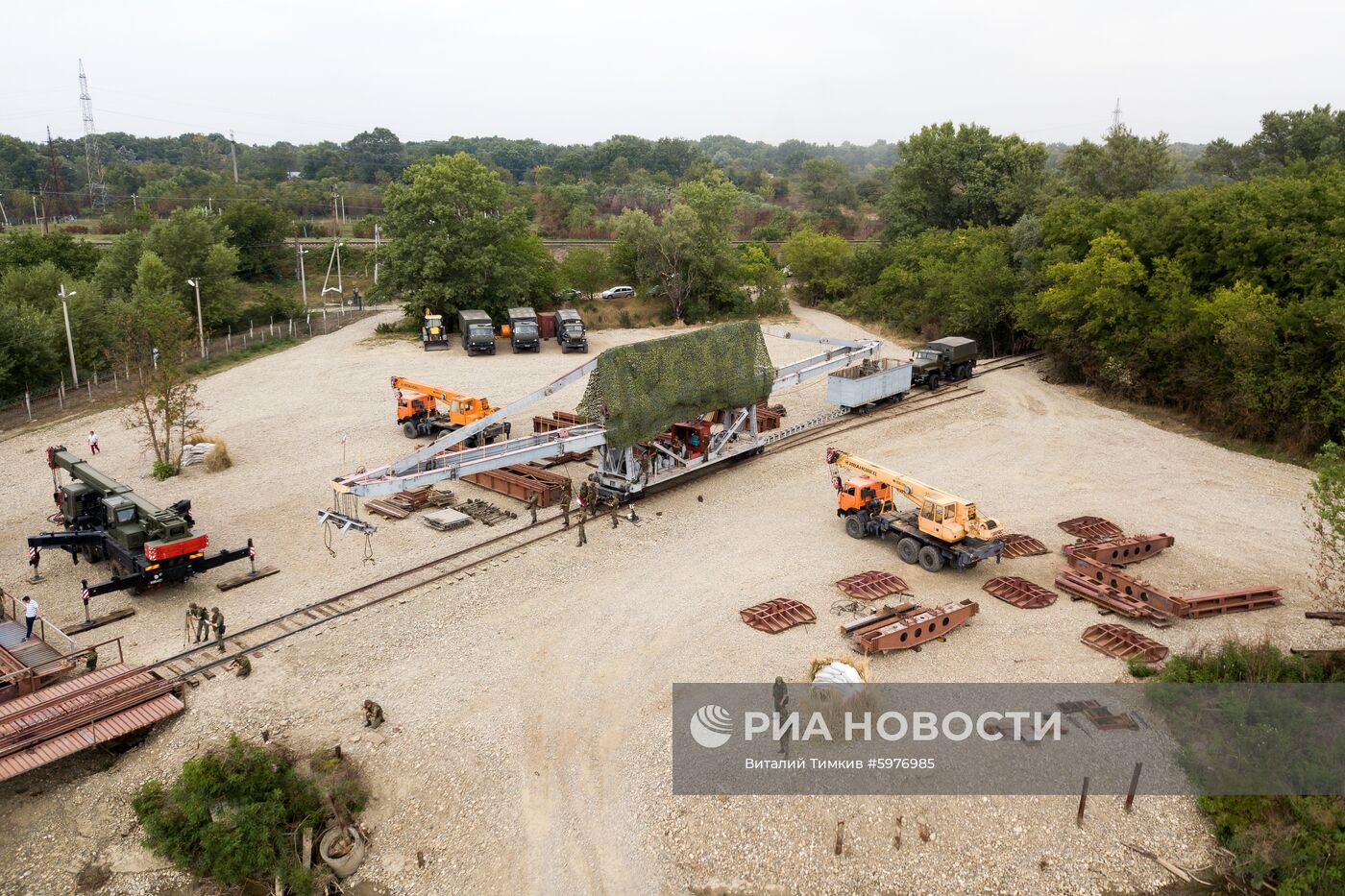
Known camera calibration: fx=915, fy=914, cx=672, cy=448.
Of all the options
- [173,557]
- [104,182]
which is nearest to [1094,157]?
[173,557]

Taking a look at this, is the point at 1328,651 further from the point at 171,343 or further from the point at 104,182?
the point at 104,182

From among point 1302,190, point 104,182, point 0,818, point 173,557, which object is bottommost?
point 0,818

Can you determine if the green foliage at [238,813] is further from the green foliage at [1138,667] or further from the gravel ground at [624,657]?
the green foliage at [1138,667]

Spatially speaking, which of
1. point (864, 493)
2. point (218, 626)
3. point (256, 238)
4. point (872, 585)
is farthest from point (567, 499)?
point (256, 238)

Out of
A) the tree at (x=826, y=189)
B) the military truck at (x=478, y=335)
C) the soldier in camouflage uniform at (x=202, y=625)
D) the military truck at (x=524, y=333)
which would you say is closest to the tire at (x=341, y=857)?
the soldier in camouflage uniform at (x=202, y=625)

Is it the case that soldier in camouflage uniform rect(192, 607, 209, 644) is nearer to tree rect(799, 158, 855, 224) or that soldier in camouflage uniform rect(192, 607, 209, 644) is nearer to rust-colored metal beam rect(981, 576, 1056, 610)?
rust-colored metal beam rect(981, 576, 1056, 610)
